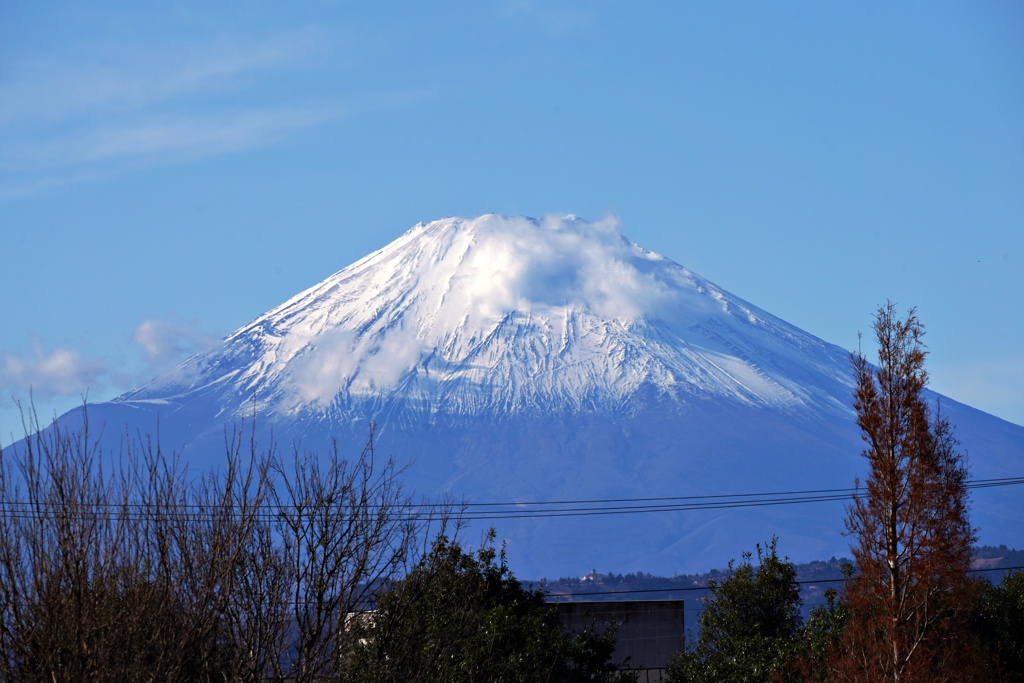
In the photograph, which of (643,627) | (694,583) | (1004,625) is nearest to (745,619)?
(1004,625)

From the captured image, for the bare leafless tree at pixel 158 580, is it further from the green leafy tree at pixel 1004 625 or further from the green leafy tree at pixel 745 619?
the green leafy tree at pixel 1004 625

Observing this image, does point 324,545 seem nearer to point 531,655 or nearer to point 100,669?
point 100,669

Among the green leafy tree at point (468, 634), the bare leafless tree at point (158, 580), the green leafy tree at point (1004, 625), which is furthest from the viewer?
the green leafy tree at point (1004, 625)

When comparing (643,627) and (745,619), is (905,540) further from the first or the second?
(643,627)

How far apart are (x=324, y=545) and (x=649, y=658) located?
1855cm

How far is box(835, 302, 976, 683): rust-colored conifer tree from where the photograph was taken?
19141mm

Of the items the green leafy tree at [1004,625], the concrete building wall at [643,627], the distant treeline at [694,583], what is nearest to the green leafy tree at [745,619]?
the green leafy tree at [1004,625]

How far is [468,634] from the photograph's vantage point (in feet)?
70.0

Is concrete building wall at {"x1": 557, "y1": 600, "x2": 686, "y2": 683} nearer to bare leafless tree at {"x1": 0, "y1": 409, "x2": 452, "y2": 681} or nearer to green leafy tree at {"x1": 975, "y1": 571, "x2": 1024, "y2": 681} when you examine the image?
green leafy tree at {"x1": 975, "y1": 571, "x2": 1024, "y2": 681}

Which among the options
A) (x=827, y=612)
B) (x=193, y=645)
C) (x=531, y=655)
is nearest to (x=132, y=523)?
(x=193, y=645)

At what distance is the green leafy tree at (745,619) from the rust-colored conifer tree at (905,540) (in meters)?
5.40

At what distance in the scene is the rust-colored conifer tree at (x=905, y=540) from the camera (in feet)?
62.8

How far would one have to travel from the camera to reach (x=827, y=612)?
25125 mm

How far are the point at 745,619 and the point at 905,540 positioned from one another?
8871 mm
